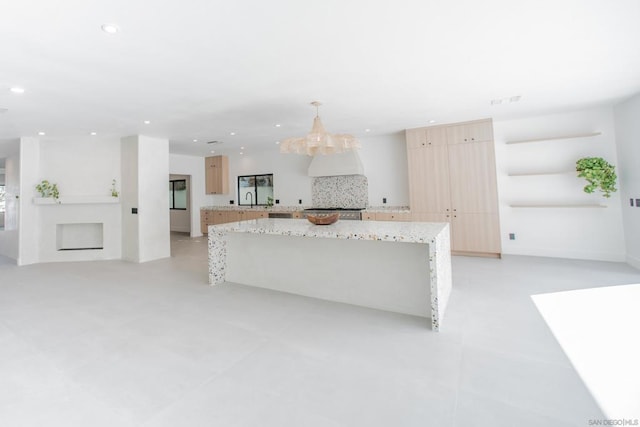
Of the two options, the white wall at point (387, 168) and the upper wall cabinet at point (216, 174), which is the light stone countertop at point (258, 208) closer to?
the upper wall cabinet at point (216, 174)

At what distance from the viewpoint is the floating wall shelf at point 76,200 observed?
Result: 17.5ft

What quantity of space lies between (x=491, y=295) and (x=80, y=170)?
741 centimetres

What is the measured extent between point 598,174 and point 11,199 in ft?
36.2

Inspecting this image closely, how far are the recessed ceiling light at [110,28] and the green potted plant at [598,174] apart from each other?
6061 mm

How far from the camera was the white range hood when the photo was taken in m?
6.29

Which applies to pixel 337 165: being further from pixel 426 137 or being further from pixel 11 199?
pixel 11 199

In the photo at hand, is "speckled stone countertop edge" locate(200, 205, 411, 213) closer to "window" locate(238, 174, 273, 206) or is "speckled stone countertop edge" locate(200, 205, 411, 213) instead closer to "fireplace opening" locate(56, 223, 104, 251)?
Result: "window" locate(238, 174, 273, 206)

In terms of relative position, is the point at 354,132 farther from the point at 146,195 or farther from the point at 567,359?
the point at 567,359

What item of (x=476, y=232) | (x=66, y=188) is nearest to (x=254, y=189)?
(x=66, y=188)

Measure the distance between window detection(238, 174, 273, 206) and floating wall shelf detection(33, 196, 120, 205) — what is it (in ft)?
10.9

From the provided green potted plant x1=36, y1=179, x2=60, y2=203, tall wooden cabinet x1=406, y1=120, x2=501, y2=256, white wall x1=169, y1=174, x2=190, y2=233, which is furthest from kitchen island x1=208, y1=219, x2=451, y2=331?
white wall x1=169, y1=174, x2=190, y2=233

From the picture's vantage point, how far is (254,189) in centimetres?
834

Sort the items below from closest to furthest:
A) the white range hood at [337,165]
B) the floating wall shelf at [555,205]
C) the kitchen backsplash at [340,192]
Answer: the floating wall shelf at [555,205] → the white range hood at [337,165] → the kitchen backsplash at [340,192]

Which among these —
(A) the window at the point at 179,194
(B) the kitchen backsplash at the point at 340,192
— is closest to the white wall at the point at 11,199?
(A) the window at the point at 179,194
